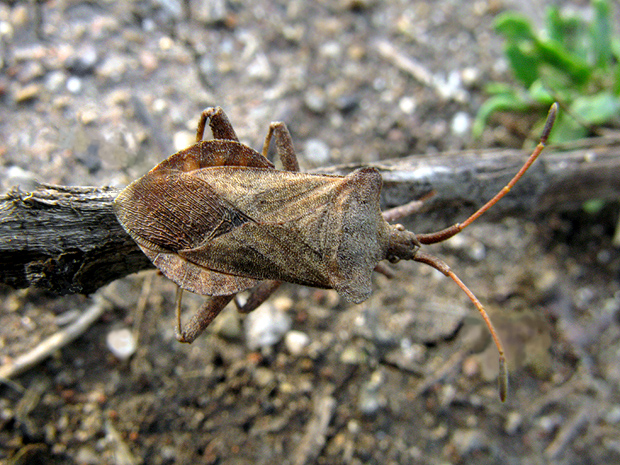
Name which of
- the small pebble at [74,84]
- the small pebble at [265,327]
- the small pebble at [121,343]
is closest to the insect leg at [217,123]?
the small pebble at [265,327]

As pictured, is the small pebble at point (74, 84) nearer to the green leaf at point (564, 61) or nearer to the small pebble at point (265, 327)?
the small pebble at point (265, 327)

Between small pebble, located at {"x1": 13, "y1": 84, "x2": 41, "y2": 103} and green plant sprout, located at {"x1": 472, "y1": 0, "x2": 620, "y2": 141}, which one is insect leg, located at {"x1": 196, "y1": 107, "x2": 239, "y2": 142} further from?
green plant sprout, located at {"x1": 472, "y1": 0, "x2": 620, "y2": 141}

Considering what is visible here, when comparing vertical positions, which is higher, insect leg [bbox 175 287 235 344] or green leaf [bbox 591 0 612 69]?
green leaf [bbox 591 0 612 69]

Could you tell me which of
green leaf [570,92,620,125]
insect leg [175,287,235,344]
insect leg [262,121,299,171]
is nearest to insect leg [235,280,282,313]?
insect leg [175,287,235,344]

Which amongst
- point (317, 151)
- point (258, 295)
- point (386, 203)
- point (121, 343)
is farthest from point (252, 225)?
point (317, 151)

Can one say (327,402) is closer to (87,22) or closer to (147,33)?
(147,33)

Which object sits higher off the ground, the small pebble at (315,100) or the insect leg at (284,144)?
the small pebble at (315,100)

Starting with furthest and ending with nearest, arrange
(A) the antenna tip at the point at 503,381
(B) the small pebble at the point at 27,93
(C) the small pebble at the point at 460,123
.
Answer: (C) the small pebble at the point at 460,123, (B) the small pebble at the point at 27,93, (A) the antenna tip at the point at 503,381
